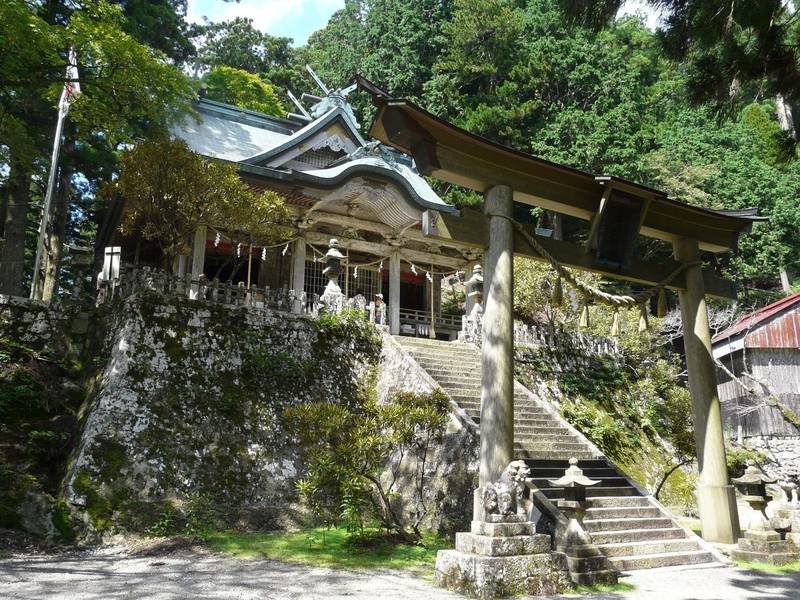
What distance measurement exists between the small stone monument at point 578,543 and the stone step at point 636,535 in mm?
567

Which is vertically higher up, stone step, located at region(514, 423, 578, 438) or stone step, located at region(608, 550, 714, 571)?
stone step, located at region(514, 423, 578, 438)

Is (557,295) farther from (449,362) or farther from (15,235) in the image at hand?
(15,235)

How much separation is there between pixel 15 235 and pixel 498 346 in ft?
45.6

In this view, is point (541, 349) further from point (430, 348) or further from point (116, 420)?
point (116, 420)

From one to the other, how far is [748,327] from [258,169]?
55.5 ft

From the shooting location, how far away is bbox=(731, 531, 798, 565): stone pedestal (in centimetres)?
690

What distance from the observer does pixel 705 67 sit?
636cm

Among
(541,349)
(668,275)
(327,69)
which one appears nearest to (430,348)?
(541,349)

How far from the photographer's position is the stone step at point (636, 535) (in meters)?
7.07

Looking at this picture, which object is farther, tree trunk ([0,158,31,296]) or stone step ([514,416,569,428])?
tree trunk ([0,158,31,296])

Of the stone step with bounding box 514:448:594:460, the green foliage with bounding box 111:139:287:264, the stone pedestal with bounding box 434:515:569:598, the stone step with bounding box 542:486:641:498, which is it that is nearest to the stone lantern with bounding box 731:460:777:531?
the stone step with bounding box 542:486:641:498

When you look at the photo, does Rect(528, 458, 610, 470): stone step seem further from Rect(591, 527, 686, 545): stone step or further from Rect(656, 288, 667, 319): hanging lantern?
Rect(656, 288, 667, 319): hanging lantern

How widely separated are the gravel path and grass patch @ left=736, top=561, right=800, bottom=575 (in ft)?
0.73

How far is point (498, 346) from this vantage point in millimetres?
6273
